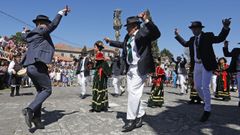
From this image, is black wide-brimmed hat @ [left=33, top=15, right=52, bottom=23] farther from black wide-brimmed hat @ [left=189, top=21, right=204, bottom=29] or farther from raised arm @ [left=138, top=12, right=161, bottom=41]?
black wide-brimmed hat @ [left=189, top=21, right=204, bottom=29]

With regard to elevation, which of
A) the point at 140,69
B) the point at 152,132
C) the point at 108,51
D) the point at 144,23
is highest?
the point at 108,51

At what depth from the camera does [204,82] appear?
21.3 feet

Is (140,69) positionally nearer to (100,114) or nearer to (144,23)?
(144,23)

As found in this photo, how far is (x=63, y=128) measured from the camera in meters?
5.62

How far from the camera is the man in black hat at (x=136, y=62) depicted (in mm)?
5492

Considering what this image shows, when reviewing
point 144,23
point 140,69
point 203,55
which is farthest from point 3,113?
point 203,55

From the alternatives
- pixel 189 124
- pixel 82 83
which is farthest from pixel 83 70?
pixel 189 124

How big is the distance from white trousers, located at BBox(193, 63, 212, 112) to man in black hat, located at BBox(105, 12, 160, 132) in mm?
1426

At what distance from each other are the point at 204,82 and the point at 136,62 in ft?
5.82

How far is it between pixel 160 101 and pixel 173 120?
7.88ft

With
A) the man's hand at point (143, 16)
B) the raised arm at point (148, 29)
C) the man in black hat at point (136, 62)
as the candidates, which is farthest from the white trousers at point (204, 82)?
the man's hand at point (143, 16)

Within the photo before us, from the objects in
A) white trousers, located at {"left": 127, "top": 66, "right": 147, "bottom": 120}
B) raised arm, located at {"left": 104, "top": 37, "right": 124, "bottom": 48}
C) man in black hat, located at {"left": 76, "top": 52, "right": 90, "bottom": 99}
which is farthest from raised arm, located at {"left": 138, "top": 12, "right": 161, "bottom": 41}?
man in black hat, located at {"left": 76, "top": 52, "right": 90, "bottom": 99}

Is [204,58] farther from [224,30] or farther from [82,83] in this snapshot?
[82,83]

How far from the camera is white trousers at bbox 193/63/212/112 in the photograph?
255 inches
